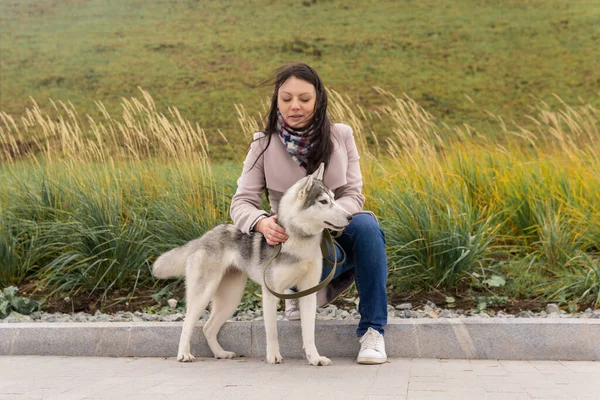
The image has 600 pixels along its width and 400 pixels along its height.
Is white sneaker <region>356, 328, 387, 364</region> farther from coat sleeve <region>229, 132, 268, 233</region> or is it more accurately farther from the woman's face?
the woman's face

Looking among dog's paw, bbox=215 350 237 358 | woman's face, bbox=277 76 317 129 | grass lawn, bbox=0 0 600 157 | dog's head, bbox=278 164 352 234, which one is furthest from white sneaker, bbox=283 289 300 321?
grass lawn, bbox=0 0 600 157

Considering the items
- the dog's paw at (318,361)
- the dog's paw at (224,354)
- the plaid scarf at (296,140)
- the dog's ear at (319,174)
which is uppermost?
the plaid scarf at (296,140)

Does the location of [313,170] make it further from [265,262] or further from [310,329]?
[310,329]

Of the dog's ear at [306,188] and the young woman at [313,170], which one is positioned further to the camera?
the young woman at [313,170]

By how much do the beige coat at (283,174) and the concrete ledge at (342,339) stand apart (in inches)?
30.1

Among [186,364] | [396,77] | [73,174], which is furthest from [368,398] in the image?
[396,77]

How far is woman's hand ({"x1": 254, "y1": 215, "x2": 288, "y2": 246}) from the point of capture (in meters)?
3.70

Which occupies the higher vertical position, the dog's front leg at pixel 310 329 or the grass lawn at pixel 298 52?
the grass lawn at pixel 298 52

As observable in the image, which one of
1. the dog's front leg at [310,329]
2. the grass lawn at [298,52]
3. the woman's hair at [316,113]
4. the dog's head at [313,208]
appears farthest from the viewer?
the grass lawn at [298,52]

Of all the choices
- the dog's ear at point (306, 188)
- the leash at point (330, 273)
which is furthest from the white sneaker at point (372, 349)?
the dog's ear at point (306, 188)

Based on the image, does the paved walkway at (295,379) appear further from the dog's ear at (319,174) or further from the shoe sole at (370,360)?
the dog's ear at (319,174)

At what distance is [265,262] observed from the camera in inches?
152

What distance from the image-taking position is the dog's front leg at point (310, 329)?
12.7 ft

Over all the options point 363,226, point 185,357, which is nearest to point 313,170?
point 363,226
